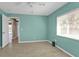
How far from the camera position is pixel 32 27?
326 inches

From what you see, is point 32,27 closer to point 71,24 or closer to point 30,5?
point 30,5

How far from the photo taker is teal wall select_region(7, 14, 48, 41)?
804 cm

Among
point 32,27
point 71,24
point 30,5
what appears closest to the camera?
point 71,24

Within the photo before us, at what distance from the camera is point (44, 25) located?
8555 millimetres

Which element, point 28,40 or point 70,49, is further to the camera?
point 28,40

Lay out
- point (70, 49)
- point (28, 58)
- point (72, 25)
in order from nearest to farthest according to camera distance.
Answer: point (28, 58), point (70, 49), point (72, 25)

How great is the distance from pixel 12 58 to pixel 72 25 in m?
2.86

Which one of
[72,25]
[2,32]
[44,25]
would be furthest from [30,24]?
[72,25]

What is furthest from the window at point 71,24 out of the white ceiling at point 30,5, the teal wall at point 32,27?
the teal wall at point 32,27

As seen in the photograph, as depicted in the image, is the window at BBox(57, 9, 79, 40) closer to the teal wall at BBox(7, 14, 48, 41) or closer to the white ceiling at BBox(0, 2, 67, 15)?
the white ceiling at BBox(0, 2, 67, 15)

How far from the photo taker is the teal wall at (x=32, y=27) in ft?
26.4

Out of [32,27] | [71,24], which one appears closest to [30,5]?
[71,24]

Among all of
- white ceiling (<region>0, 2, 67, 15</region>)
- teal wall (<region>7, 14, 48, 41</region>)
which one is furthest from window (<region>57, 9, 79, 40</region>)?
teal wall (<region>7, 14, 48, 41</region>)

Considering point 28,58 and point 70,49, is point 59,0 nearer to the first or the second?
point 70,49
